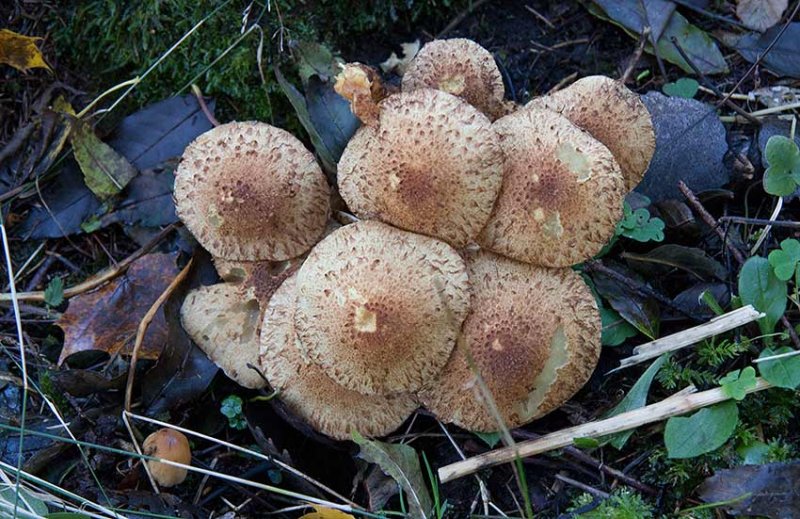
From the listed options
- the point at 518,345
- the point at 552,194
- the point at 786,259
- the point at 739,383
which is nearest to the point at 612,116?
the point at 552,194

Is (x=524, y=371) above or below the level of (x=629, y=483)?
above

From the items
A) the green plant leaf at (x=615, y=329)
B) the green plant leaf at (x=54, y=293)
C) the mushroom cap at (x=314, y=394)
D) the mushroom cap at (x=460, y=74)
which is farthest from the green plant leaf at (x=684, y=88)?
the green plant leaf at (x=54, y=293)

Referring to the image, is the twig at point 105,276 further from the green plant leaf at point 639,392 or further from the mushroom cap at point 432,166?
the green plant leaf at point 639,392

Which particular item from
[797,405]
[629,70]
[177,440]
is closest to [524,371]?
[797,405]

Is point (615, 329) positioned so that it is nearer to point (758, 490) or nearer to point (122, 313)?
point (758, 490)

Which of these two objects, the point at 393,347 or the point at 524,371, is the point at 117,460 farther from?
the point at 524,371

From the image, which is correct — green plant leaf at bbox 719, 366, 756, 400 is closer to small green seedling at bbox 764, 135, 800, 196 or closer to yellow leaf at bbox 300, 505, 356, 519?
small green seedling at bbox 764, 135, 800, 196
